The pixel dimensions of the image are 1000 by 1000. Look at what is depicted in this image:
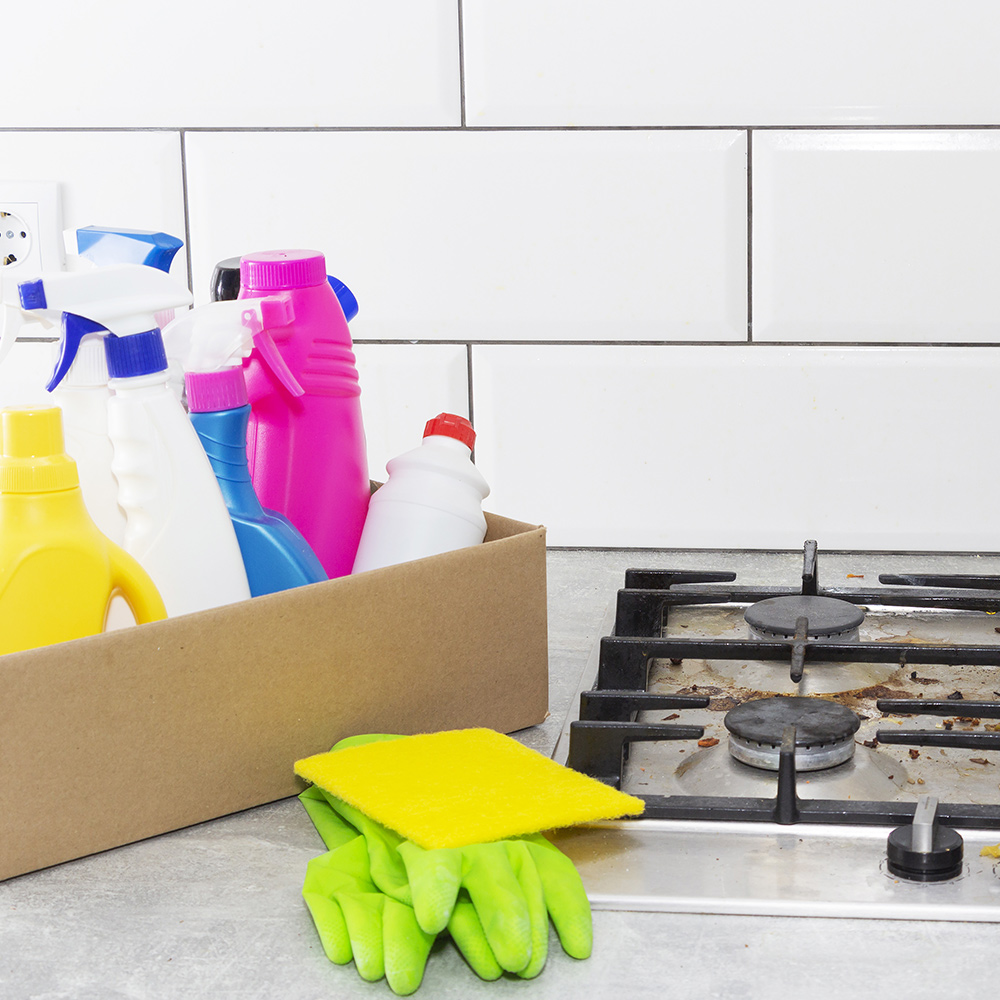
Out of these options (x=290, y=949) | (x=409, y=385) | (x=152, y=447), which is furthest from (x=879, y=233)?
(x=290, y=949)

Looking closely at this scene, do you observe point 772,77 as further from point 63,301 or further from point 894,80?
point 63,301

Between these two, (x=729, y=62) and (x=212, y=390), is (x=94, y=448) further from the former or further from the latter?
(x=729, y=62)

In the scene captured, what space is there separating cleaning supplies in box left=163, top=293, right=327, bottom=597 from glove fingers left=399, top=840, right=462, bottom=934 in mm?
215

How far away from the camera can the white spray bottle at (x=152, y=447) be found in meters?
0.61

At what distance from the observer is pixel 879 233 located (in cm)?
102

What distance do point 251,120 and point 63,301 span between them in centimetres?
54

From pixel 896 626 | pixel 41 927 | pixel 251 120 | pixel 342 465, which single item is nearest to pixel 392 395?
pixel 251 120

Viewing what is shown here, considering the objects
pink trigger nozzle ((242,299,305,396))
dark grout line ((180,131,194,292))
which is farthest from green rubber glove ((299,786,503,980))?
dark grout line ((180,131,194,292))

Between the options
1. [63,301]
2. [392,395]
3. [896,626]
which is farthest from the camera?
[392,395]

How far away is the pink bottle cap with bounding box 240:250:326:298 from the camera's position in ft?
2.30

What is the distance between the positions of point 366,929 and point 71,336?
326 mm

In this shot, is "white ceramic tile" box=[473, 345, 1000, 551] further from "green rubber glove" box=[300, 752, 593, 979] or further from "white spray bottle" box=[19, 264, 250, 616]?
"green rubber glove" box=[300, 752, 593, 979]

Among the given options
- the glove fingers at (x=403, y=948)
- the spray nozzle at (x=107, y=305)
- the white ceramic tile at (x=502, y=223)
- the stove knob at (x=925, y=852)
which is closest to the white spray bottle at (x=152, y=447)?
the spray nozzle at (x=107, y=305)

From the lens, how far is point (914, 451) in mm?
1060
